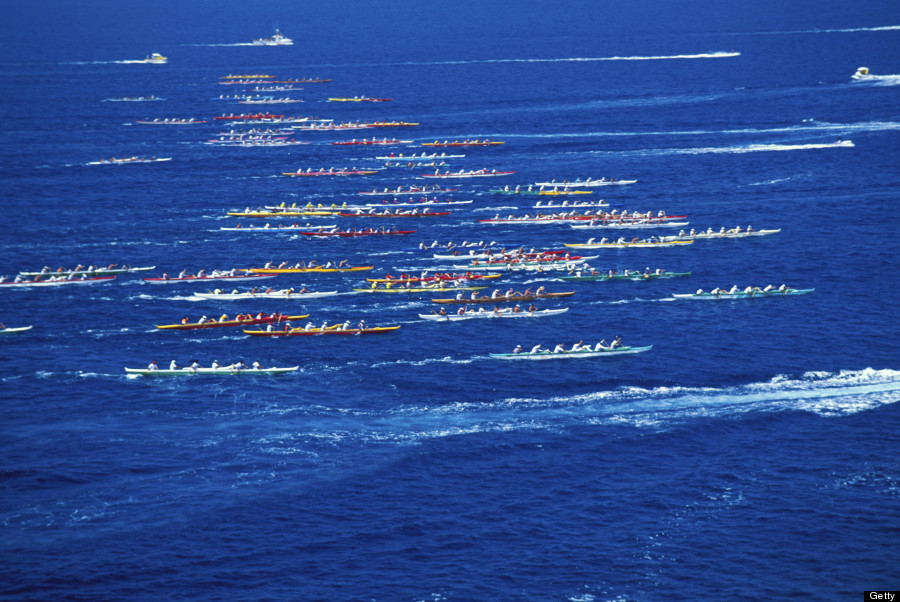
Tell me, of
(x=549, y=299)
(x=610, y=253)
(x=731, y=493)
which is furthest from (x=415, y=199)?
(x=731, y=493)

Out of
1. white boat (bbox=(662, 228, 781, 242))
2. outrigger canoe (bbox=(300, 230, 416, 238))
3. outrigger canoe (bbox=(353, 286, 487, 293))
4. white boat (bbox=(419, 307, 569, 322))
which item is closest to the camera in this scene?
white boat (bbox=(419, 307, 569, 322))

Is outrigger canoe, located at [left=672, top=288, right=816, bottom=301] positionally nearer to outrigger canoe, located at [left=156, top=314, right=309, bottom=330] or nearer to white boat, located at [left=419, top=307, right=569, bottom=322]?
white boat, located at [left=419, top=307, right=569, bottom=322]

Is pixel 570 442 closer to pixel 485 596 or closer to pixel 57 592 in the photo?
pixel 485 596

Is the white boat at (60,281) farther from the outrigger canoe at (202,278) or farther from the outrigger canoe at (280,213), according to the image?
the outrigger canoe at (280,213)

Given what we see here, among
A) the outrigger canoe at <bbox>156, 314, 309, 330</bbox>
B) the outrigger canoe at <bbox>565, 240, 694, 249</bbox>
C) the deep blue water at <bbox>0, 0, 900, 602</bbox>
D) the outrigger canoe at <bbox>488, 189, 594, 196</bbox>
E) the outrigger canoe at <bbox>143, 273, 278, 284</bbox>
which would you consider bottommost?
the deep blue water at <bbox>0, 0, 900, 602</bbox>

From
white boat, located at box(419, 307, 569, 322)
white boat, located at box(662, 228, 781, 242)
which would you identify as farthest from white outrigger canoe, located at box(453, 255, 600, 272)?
white boat, located at box(662, 228, 781, 242)

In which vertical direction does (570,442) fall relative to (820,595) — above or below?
above

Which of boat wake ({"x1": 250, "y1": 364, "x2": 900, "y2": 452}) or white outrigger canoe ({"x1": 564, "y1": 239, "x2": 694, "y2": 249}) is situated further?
white outrigger canoe ({"x1": 564, "y1": 239, "x2": 694, "y2": 249})

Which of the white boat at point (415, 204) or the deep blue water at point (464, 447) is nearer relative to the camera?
the deep blue water at point (464, 447)

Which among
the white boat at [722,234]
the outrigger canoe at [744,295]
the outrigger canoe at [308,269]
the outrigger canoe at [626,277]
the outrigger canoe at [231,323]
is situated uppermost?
the white boat at [722,234]

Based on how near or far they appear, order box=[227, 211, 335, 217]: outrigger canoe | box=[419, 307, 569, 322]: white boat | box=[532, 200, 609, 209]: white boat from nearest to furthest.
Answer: box=[419, 307, 569, 322]: white boat → box=[227, 211, 335, 217]: outrigger canoe → box=[532, 200, 609, 209]: white boat

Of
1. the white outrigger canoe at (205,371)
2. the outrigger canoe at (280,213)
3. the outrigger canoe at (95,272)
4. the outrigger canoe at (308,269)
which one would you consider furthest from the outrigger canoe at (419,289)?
the outrigger canoe at (280,213)
